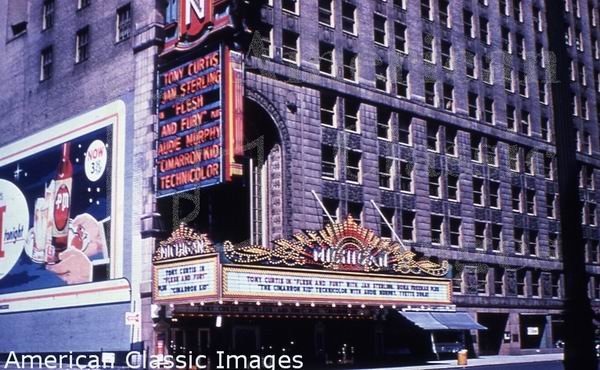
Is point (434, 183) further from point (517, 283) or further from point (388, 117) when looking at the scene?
point (517, 283)

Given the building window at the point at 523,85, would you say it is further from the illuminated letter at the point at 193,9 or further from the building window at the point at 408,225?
the illuminated letter at the point at 193,9

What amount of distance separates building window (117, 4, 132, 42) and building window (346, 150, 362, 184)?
1595 centimetres

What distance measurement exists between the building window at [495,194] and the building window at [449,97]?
721cm

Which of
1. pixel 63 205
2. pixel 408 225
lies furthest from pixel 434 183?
pixel 63 205

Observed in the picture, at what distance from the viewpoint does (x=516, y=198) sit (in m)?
64.2

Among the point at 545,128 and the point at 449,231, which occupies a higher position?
the point at 545,128

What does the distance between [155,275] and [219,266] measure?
5263 mm

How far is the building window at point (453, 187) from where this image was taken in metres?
57.6

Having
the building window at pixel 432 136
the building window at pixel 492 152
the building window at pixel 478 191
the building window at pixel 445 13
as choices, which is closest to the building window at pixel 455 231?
the building window at pixel 478 191

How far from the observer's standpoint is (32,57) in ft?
177

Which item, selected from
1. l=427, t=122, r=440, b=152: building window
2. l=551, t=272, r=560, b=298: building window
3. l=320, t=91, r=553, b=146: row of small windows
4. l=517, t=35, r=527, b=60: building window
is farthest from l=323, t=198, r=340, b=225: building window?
l=517, t=35, r=527, b=60: building window

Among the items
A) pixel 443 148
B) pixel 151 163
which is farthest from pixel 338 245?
pixel 443 148

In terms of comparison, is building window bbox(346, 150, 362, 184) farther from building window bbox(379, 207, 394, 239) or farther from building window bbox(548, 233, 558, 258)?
building window bbox(548, 233, 558, 258)

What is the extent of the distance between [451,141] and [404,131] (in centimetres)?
548
